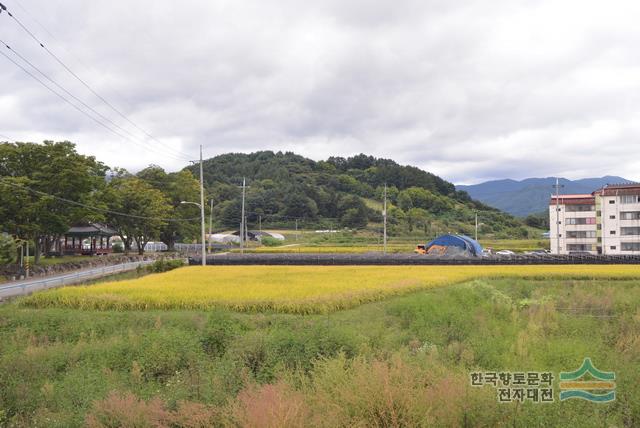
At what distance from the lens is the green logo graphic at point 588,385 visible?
7270mm

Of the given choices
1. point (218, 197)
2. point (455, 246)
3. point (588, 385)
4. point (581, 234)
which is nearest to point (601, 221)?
point (581, 234)

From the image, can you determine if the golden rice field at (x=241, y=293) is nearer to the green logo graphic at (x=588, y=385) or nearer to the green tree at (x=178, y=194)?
the green logo graphic at (x=588, y=385)

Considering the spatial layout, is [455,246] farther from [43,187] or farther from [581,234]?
[43,187]

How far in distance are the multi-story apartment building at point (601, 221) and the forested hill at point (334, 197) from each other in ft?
79.3

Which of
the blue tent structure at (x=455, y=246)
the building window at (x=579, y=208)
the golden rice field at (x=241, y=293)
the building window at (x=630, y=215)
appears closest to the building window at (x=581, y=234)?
the building window at (x=579, y=208)

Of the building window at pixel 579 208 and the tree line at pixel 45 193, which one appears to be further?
the building window at pixel 579 208

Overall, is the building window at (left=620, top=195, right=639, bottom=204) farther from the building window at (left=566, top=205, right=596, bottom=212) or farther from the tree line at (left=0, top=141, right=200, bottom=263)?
the tree line at (left=0, top=141, right=200, bottom=263)

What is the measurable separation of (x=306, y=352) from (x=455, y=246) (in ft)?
119

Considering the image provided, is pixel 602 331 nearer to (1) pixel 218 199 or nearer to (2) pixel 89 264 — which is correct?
Answer: (2) pixel 89 264

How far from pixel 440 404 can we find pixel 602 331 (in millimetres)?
9985

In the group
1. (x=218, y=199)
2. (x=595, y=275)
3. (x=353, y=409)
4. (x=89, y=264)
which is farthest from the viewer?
(x=218, y=199)

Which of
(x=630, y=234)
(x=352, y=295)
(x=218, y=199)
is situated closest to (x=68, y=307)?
(x=352, y=295)

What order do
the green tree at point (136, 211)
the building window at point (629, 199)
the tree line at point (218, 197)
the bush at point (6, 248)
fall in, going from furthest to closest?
the building window at point (629, 199), the green tree at point (136, 211), the tree line at point (218, 197), the bush at point (6, 248)

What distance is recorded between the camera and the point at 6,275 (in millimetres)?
29250
